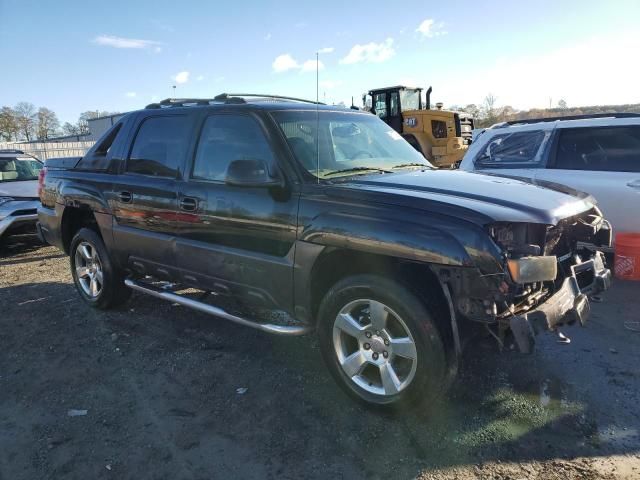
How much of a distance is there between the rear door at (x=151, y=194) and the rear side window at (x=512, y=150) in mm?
4012

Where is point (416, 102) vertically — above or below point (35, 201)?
above

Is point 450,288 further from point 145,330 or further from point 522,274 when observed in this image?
point 145,330

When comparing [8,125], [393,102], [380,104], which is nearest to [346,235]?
[393,102]

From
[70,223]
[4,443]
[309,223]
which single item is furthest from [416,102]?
[4,443]

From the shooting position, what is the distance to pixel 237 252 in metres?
3.71

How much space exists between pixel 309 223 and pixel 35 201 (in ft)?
22.4

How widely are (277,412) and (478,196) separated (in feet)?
6.22

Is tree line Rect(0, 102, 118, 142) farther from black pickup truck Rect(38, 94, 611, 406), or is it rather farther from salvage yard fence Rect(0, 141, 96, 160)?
black pickup truck Rect(38, 94, 611, 406)

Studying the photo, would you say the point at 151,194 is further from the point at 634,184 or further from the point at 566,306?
the point at 634,184

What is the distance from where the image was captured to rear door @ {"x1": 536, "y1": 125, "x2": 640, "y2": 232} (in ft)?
17.7

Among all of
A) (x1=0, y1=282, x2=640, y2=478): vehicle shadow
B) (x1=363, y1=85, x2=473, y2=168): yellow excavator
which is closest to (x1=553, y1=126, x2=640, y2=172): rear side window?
(x1=0, y1=282, x2=640, y2=478): vehicle shadow

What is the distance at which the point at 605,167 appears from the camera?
5.66m

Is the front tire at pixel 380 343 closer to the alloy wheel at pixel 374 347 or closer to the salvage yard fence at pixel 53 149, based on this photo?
the alloy wheel at pixel 374 347

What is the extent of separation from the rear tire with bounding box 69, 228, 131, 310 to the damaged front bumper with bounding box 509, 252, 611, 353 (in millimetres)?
3968
